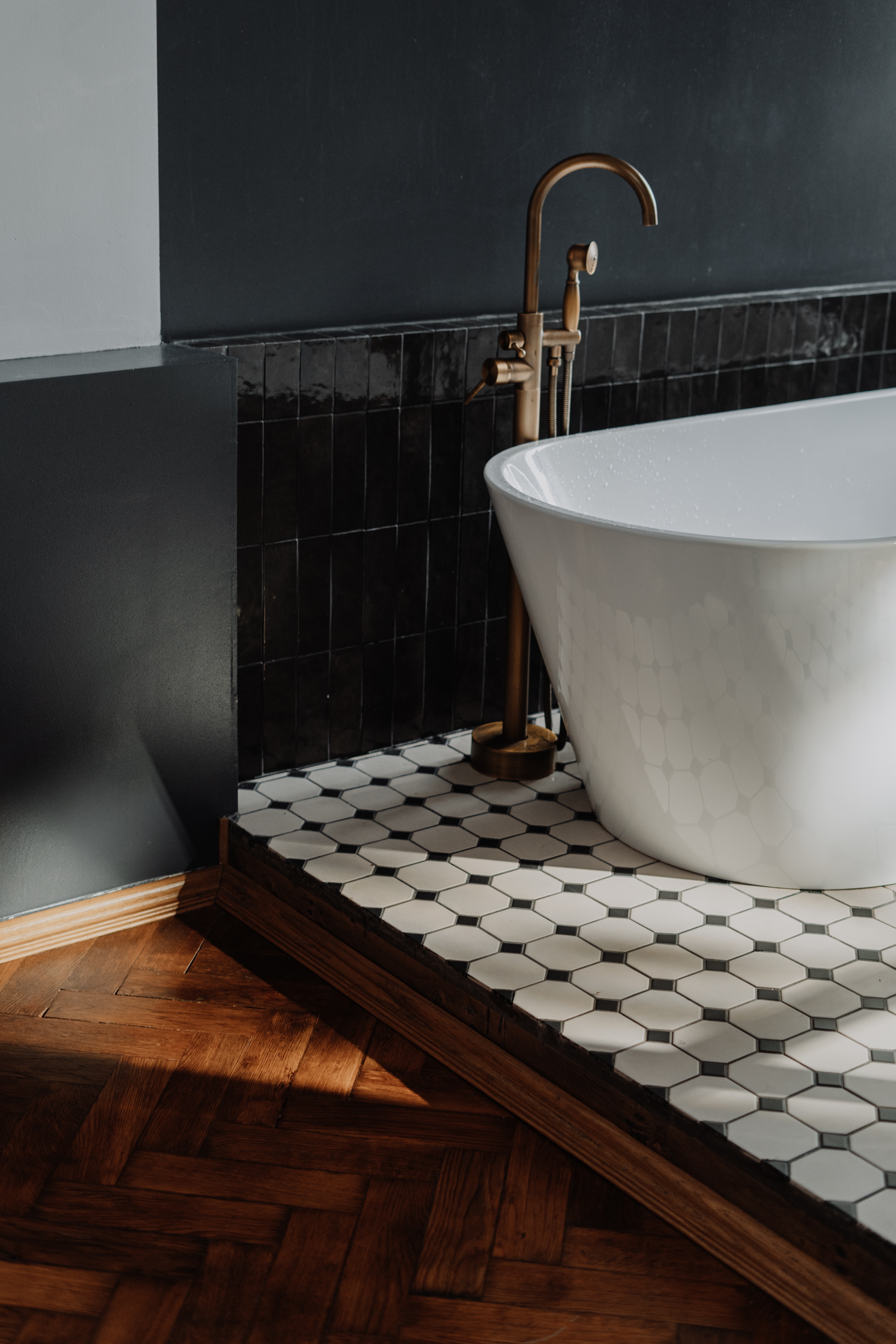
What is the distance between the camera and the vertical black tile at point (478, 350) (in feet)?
8.84

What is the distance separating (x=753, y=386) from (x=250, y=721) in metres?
1.35

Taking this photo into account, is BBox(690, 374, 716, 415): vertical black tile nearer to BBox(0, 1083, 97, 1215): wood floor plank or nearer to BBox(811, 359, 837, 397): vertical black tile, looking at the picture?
BBox(811, 359, 837, 397): vertical black tile

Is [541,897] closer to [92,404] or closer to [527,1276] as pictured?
[527,1276]

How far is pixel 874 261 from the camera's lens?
3357mm

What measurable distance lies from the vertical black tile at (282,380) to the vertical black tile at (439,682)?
562 mm

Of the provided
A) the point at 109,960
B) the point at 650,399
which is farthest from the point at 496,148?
the point at 109,960

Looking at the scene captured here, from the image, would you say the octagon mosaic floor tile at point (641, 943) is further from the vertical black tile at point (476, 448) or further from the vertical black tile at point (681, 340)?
the vertical black tile at point (681, 340)

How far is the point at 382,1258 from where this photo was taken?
167cm

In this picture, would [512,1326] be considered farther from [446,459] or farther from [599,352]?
[599,352]

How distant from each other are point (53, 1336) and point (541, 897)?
3.20ft

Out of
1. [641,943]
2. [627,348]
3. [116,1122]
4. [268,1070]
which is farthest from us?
[627,348]

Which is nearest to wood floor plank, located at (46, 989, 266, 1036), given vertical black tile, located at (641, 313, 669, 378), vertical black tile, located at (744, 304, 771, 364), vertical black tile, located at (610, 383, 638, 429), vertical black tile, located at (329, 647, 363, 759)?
vertical black tile, located at (329, 647, 363, 759)

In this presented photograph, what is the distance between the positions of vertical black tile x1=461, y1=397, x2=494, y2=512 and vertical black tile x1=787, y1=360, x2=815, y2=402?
2.63ft

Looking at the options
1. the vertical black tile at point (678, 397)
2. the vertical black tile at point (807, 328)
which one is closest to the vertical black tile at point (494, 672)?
the vertical black tile at point (678, 397)
